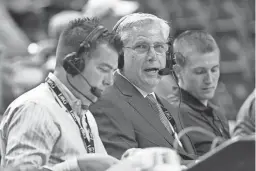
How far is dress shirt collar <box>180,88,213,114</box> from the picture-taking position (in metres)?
3.56

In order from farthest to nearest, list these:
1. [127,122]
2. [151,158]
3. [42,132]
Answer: [127,122] < [42,132] < [151,158]

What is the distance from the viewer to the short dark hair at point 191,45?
11.8ft

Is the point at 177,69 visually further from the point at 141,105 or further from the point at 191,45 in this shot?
the point at 141,105

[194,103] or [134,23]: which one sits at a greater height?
[134,23]

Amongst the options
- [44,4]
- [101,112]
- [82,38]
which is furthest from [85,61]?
[44,4]

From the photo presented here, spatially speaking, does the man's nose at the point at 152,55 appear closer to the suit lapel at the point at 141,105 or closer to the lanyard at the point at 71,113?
the suit lapel at the point at 141,105

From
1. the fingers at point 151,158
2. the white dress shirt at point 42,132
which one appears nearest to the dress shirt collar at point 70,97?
the white dress shirt at point 42,132

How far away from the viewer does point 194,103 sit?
357 centimetres

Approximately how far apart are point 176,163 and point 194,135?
1243 millimetres

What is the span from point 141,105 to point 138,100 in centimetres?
3

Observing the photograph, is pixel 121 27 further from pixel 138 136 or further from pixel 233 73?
pixel 233 73

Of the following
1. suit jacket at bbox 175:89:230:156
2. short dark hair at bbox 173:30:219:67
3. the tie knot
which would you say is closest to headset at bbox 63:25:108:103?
the tie knot

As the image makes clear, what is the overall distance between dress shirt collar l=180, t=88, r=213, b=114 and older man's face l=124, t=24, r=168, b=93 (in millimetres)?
432

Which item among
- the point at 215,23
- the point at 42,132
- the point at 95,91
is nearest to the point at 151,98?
the point at 95,91
